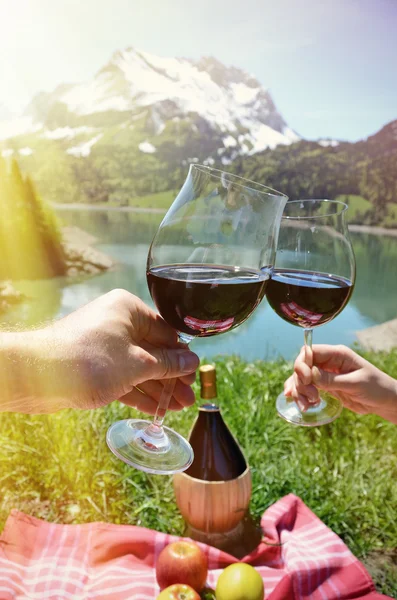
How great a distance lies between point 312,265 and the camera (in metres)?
1.37

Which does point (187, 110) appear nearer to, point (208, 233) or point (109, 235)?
point (109, 235)

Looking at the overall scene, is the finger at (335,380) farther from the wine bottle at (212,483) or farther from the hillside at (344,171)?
the hillside at (344,171)

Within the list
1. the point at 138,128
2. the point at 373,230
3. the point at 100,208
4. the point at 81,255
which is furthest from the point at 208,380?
the point at 138,128

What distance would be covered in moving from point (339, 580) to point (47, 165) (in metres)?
8.12

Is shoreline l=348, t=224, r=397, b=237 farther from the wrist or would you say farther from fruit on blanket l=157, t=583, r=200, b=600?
the wrist

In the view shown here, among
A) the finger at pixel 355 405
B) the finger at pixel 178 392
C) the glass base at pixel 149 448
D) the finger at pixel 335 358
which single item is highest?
the finger at pixel 335 358

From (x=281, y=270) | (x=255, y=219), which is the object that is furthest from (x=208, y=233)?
(x=281, y=270)

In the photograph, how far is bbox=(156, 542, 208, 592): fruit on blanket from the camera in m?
1.57

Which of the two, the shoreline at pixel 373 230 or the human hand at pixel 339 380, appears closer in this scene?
the human hand at pixel 339 380

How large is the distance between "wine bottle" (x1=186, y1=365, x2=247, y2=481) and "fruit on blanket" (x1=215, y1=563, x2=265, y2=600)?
37cm

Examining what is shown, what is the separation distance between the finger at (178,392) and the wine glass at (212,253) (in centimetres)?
43

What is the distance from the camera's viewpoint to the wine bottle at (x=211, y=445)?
187 centimetres

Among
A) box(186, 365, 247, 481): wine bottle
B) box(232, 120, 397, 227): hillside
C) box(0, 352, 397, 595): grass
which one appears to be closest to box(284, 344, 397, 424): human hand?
box(186, 365, 247, 481): wine bottle

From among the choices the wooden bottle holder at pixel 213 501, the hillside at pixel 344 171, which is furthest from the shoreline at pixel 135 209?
the wooden bottle holder at pixel 213 501
